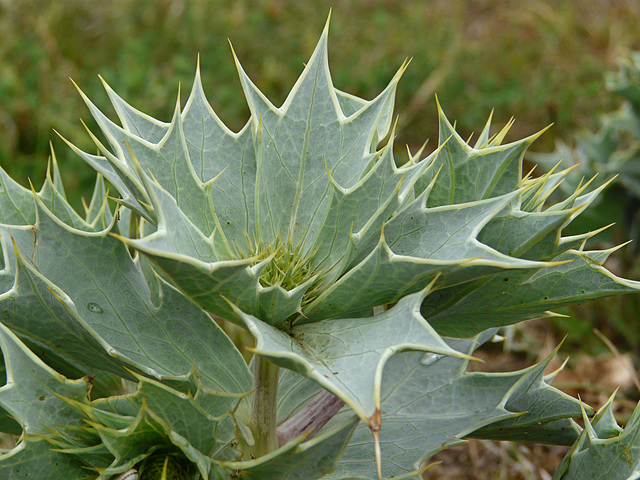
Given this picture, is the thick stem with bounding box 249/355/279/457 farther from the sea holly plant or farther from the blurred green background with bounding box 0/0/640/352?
the blurred green background with bounding box 0/0/640/352

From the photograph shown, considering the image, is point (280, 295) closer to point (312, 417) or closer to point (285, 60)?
point (312, 417)

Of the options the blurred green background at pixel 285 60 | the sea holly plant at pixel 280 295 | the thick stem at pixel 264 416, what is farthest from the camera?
Answer: the blurred green background at pixel 285 60

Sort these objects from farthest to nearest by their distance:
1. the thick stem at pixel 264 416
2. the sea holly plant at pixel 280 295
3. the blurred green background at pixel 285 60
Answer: the blurred green background at pixel 285 60, the thick stem at pixel 264 416, the sea holly plant at pixel 280 295

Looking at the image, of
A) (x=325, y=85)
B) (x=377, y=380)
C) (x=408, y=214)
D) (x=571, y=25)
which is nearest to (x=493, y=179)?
(x=408, y=214)

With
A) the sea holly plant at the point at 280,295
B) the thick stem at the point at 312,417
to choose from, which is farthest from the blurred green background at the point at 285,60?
the thick stem at the point at 312,417

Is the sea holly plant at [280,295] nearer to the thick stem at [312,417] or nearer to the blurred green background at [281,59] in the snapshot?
the thick stem at [312,417]

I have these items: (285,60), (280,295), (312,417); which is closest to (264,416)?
(312,417)

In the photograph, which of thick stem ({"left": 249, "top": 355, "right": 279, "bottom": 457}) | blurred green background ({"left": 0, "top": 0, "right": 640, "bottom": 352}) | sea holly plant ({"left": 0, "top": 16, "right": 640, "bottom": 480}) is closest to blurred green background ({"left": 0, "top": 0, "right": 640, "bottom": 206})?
blurred green background ({"left": 0, "top": 0, "right": 640, "bottom": 352})
